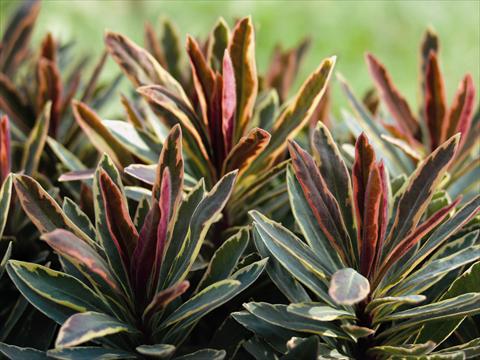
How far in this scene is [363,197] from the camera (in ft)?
3.46

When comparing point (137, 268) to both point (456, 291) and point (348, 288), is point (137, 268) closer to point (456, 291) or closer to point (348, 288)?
point (348, 288)

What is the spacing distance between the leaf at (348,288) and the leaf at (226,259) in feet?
0.63

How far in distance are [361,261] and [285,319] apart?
0.44 feet

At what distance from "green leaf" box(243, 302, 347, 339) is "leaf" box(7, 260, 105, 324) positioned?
22 cm

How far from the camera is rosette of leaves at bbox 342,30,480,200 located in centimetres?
138

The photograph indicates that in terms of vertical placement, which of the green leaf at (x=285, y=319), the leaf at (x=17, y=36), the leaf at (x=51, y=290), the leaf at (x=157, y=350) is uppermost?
the leaf at (x=17, y=36)

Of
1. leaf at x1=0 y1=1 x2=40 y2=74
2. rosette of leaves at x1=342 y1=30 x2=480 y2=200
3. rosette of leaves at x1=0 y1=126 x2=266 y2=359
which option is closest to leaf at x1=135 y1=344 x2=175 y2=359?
rosette of leaves at x1=0 y1=126 x2=266 y2=359

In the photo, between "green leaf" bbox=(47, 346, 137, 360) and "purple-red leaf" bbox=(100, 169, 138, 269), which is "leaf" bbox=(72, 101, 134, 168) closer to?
"purple-red leaf" bbox=(100, 169, 138, 269)

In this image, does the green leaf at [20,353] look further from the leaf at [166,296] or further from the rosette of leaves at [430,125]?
the rosette of leaves at [430,125]

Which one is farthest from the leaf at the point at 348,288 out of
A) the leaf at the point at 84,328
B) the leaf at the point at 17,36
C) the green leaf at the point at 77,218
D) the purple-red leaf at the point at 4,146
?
the leaf at the point at 17,36

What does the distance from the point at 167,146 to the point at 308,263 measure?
0.26 meters

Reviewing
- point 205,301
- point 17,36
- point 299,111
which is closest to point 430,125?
point 299,111

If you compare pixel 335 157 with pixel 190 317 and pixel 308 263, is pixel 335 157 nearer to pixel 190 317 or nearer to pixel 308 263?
pixel 308 263

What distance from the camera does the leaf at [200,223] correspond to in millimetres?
1014
